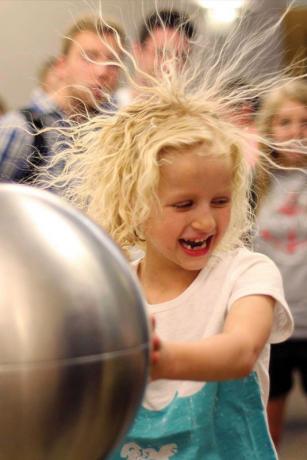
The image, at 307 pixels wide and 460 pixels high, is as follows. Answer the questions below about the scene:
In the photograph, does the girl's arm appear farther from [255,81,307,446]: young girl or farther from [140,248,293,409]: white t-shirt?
[255,81,307,446]: young girl

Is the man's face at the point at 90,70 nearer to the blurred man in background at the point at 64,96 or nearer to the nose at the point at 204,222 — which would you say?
the blurred man in background at the point at 64,96

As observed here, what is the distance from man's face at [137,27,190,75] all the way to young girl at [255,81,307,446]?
0.59 meters

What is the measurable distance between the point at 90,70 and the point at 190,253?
0.66 metres

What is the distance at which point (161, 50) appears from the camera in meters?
1.89

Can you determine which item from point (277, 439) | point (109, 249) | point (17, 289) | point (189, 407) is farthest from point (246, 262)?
point (277, 439)

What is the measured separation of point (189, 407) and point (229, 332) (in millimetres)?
186

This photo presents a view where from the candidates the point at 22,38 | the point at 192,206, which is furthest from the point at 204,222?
the point at 22,38

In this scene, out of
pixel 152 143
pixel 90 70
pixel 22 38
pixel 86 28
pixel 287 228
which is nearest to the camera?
pixel 152 143

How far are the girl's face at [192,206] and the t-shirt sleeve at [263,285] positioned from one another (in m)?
0.05

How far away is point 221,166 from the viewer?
4.97ft

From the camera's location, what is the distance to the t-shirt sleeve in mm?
1456

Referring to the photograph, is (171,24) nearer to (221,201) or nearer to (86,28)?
(86,28)

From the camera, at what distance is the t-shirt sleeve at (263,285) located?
1.46 meters

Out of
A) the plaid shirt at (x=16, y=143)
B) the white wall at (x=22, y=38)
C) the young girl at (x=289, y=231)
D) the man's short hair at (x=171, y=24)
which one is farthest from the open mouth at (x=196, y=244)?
the white wall at (x=22, y=38)
